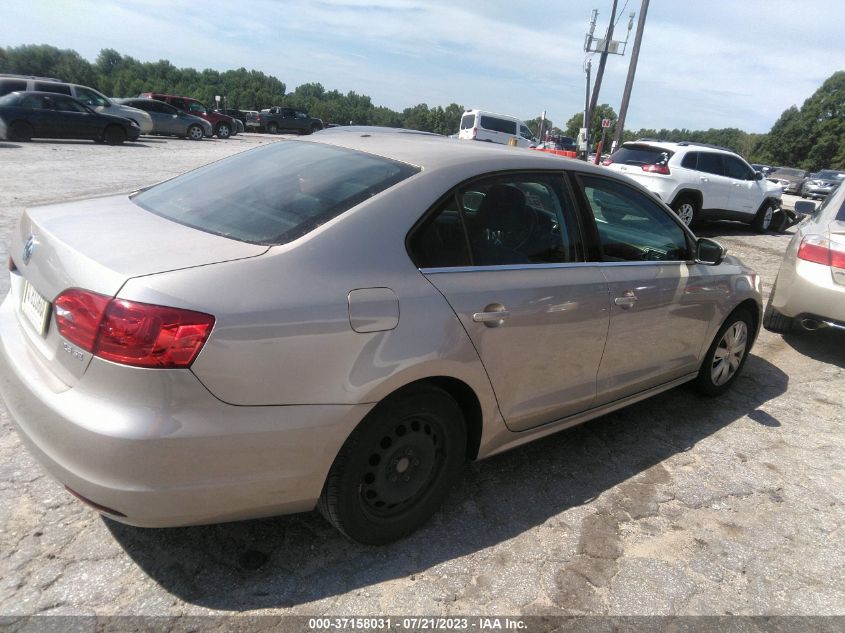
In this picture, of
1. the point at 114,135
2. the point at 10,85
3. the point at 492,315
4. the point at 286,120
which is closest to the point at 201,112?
the point at 114,135

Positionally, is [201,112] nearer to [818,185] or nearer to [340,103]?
[818,185]

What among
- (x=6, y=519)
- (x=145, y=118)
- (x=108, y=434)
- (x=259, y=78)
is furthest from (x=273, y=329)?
(x=259, y=78)

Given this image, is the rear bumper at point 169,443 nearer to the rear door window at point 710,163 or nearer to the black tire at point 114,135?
the rear door window at point 710,163

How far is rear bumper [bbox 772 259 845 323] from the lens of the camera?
506 cm

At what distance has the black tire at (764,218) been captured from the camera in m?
12.7

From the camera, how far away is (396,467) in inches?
96.9

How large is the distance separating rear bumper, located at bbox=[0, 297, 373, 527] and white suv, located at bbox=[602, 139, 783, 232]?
32.5ft

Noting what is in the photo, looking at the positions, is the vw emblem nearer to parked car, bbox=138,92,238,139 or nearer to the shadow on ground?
the shadow on ground

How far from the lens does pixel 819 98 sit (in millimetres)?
79000

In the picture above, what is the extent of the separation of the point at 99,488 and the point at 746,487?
3.16 m

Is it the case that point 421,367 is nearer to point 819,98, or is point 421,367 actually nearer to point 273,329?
point 273,329

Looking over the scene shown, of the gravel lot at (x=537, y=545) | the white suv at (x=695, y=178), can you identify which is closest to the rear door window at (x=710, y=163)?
the white suv at (x=695, y=178)

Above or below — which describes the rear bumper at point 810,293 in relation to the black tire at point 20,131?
above

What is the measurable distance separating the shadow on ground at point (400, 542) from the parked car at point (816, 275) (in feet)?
7.34
